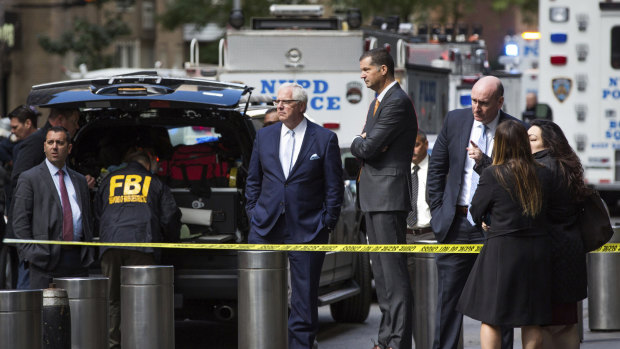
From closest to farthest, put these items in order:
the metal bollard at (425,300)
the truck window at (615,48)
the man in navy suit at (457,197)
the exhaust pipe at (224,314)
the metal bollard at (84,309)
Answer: the metal bollard at (84,309) → the man in navy suit at (457,197) → the metal bollard at (425,300) → the exhaust pipe at (224,314) → the truck window at (615,48)

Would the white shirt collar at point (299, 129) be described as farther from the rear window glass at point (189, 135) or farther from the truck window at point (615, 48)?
the truck window at point (615, 48)

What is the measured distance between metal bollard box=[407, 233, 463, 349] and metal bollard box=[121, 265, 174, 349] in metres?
1.90

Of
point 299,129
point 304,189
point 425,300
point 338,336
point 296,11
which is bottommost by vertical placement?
point 338,336

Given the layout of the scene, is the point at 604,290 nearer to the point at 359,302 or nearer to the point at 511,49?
the point at 359,302

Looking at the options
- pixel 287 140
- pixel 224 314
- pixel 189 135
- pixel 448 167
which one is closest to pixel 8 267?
pixel 189 135

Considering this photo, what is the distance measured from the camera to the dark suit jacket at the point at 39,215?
30.6ft

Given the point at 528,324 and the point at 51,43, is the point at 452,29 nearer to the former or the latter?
the point at 528,324

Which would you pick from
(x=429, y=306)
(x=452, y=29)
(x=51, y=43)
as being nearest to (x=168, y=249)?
(x=429, y=306)

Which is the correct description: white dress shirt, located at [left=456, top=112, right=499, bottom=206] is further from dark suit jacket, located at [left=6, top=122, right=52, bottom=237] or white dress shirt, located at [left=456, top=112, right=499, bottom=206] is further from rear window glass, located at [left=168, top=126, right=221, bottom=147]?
rear window glass, located at [left=168, top=126, right=221, bottom=147]

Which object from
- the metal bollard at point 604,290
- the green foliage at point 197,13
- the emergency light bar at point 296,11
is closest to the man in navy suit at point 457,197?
the metal bollard at point 604,290

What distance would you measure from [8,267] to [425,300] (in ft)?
15.6

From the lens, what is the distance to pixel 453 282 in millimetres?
8461

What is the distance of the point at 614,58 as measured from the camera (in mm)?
20531

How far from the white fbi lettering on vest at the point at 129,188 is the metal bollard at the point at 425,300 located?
2076 mm
